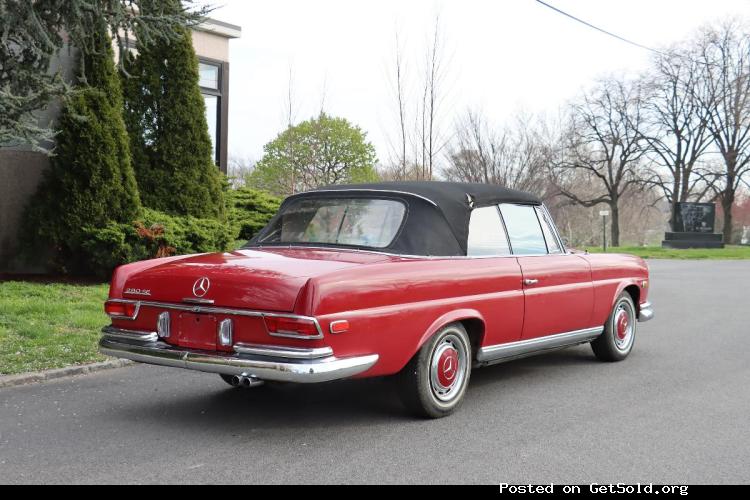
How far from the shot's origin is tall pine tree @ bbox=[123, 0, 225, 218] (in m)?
13.0

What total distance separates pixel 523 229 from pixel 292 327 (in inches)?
106

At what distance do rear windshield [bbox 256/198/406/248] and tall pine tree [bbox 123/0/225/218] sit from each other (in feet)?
24.8

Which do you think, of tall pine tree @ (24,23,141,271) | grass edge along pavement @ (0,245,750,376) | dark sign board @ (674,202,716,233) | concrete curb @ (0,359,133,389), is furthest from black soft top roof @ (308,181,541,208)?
dark sign board @ (674,202,716,233)

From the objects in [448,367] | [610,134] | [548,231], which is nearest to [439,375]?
[448,367]

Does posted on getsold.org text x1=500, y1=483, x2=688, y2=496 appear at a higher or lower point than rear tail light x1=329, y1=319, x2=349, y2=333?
lower

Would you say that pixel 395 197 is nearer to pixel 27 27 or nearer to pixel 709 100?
pixel 27 27

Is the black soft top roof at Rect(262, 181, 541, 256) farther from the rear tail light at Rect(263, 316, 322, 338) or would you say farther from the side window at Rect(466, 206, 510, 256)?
the rear tail light at Rect(263, 316, 322, 338)

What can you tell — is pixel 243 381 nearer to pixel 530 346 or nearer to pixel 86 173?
pixel 530 346

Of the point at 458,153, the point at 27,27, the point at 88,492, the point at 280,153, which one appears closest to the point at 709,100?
the point at 458,153

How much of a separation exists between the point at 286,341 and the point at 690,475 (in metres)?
2.31

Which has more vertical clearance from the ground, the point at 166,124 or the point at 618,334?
the point at 166,124

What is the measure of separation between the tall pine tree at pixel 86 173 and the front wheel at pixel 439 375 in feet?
25.8

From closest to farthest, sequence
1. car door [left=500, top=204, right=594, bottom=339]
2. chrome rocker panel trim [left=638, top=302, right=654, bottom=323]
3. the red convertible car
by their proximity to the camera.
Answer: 1. the red convertible car
2. car door [left=500, top=204, right=594, bottom=339]
3. chrome rocker panel trim [left=638, top=302, right=654, bottom=323]

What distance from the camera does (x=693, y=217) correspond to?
45.4 m
